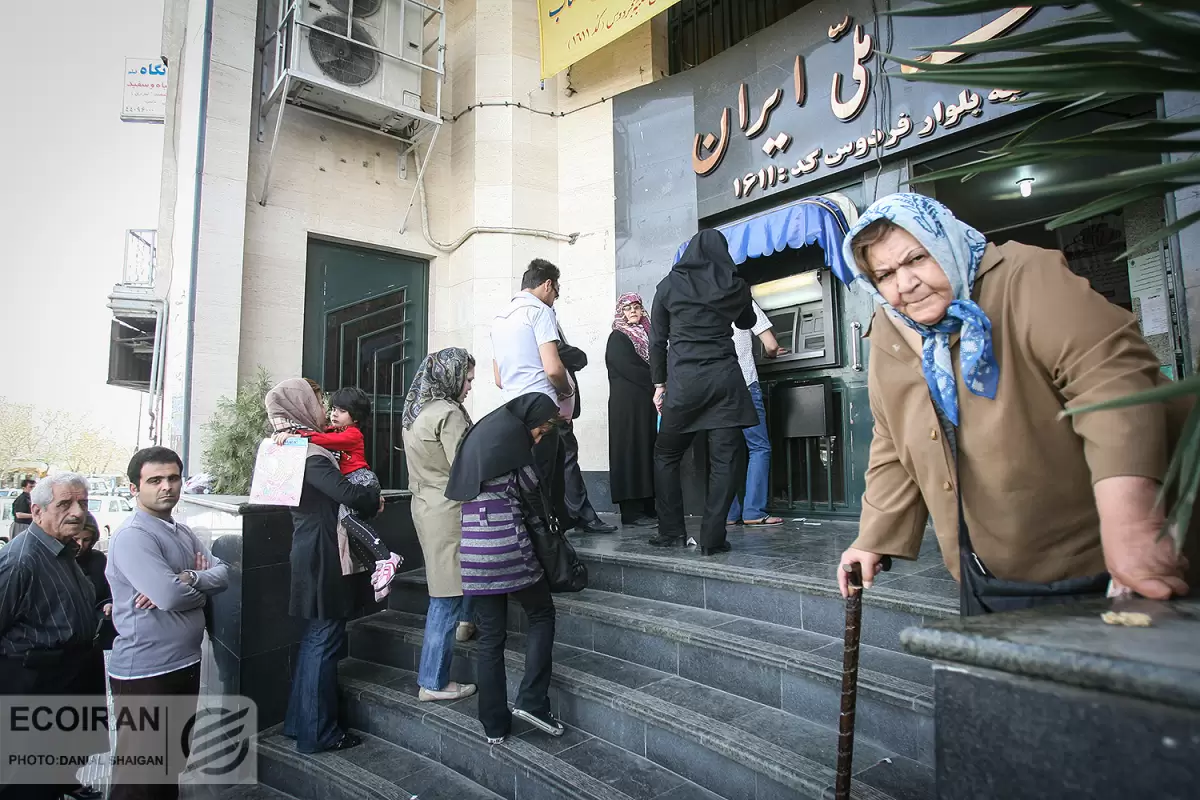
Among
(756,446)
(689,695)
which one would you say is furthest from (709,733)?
(756,446)

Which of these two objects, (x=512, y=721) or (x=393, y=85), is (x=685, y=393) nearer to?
(x=512, y=721)

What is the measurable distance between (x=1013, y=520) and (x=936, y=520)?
0.66 feet

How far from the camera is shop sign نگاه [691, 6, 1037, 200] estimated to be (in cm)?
469

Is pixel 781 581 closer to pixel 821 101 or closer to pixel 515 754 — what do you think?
pixel 515 754

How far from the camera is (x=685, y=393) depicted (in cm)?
430

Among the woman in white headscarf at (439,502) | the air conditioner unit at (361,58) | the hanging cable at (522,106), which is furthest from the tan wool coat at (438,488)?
the hanging cable at (522,106)

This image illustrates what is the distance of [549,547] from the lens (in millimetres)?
3150

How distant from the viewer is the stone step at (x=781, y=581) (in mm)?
2957

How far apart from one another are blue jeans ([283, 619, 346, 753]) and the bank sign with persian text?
4923 millimetres

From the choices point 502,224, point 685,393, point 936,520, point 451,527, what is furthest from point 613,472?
point 936,520

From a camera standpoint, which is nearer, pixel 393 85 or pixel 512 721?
pixel 512 721

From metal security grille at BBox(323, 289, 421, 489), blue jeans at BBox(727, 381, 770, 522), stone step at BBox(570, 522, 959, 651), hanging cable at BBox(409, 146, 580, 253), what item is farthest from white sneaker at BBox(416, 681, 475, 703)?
hanging cable at BBox(409, 146, 580, 253)

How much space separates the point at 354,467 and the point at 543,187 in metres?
4.78

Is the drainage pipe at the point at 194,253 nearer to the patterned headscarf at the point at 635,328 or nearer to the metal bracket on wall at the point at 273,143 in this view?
the metal bracket on wall at the point at 273,143
